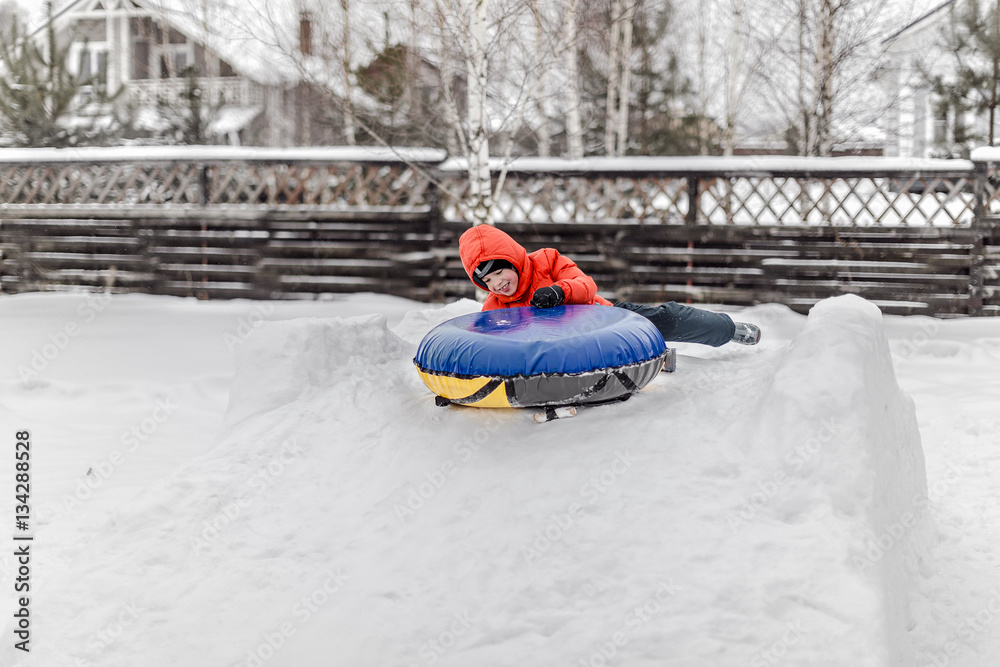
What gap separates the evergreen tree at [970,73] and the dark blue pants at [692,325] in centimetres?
888

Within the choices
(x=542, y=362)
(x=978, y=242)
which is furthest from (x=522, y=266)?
(x=978, y=242)

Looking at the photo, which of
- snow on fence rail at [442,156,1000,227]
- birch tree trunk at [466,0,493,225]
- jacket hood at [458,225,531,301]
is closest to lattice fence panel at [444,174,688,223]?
snow on fence rail at [442,156,1000,227]

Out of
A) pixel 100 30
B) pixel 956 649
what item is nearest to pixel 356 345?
pixel 956 649

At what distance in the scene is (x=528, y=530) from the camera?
91.4 inches

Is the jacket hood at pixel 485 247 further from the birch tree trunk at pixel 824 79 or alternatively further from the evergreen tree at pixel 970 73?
the evergreen tree at pixel 970 73

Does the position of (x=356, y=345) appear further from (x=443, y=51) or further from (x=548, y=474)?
(x=443, y=51)

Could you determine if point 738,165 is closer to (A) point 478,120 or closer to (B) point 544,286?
(A) point 478,120

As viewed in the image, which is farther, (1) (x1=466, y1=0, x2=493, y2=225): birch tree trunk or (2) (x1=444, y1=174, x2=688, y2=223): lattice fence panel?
(2) (x1=444, y1=174, x2=688, y2=223): lattice fence panel

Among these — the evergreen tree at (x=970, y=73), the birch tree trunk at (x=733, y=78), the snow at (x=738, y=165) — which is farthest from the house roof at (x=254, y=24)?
the evergreen tree at (x=970, y=73)

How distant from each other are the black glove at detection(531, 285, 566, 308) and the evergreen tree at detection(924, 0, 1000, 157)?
9.68 m

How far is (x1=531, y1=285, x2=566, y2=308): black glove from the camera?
10.8 ft

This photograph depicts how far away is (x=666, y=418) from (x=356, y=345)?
174cm

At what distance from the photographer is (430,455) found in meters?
2.74

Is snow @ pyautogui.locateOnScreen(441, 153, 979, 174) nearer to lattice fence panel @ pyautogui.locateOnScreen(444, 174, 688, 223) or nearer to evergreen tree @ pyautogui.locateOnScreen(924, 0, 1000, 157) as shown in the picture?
lattice fence panel @ pyautogui.locateOnScreen(444, 174, 688, 223)
